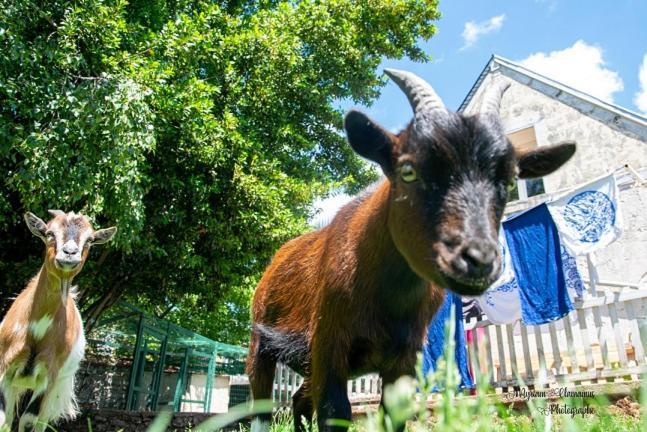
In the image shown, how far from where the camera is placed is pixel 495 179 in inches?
93.7

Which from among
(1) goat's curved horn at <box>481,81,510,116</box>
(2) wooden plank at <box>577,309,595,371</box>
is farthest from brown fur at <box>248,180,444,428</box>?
(2) wooden plank at <box>577,309,595,371</box>

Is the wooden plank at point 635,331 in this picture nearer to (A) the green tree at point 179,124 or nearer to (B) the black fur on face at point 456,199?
(B) the black fur on face at point 456,199

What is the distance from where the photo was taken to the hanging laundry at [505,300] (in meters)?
8.20

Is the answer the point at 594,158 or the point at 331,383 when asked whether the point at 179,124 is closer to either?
the point at 331,383

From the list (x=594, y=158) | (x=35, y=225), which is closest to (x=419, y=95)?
(x=35, y=225)

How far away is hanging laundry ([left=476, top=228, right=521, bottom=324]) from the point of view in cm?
820

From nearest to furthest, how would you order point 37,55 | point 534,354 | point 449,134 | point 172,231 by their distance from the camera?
point 449,134 < point 37,55 < point 534,354 < point 172,231

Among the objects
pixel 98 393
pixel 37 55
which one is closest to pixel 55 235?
pixel 37 55

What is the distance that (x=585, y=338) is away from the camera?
7.14 m

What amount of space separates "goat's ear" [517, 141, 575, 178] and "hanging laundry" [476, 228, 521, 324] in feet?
17.7

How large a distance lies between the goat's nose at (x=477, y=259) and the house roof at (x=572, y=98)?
454 inches

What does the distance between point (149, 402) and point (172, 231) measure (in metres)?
7.18

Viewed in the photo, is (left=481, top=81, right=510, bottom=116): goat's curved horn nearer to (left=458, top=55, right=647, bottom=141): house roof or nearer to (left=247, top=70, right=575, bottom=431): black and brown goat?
(left=247, top=70, right=575, bottom=431): black and brown goat

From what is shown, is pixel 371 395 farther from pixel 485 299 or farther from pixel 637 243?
pixel 637 243
